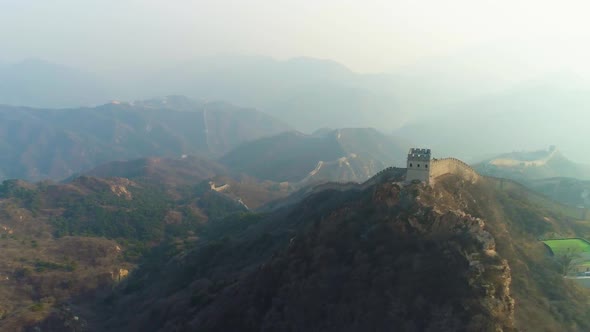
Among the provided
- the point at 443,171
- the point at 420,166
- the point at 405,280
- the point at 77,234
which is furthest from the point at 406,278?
the point at 77,234

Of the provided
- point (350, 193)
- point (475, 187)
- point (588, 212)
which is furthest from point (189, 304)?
point (588, 212)

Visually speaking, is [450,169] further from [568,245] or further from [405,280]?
[405,280]

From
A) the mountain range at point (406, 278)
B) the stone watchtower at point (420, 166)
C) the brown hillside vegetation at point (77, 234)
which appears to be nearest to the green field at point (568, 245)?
the mountain range at point (406, 278)

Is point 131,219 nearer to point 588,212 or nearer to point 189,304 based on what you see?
point 189,304

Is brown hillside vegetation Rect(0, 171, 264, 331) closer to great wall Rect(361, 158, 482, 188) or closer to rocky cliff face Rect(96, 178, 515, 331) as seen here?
rocky cliff face Rect(96, 178, 515, 331)

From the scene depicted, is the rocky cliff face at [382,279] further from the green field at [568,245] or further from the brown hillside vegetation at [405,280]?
the green field at [568,245]
